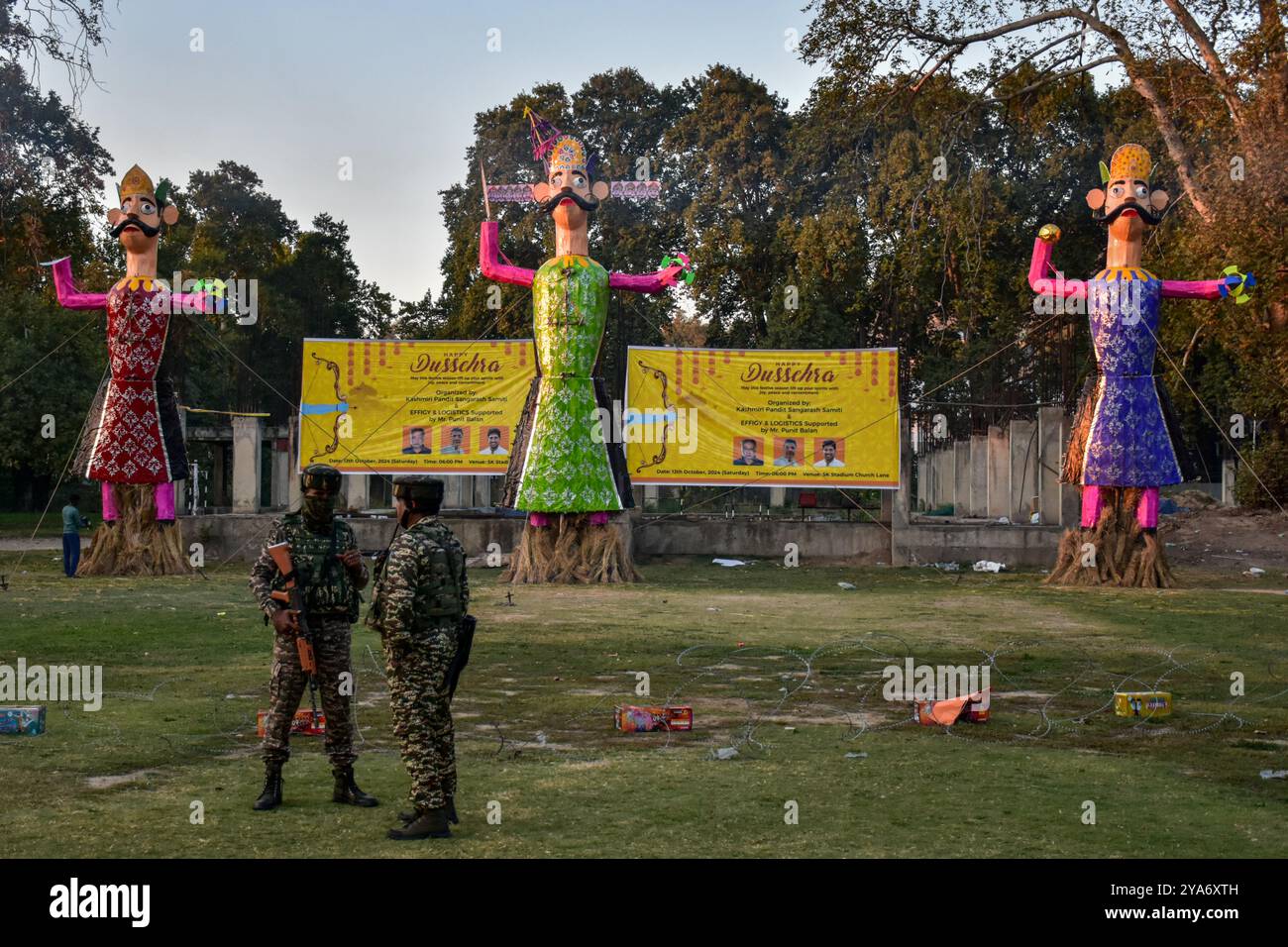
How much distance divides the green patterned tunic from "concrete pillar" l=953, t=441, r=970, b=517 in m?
17.6

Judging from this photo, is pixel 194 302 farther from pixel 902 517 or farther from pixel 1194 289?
pixel 1194 289


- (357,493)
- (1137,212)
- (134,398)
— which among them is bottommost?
(357,493)

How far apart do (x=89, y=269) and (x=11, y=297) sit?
3.91 meters

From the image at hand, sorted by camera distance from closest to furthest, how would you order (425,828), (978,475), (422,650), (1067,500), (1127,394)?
1. (425,828)
2. (422,650)
3. (1127,394)
4. (1067,500)
5. (978,475)

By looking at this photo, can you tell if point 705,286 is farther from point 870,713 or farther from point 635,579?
point 870,713

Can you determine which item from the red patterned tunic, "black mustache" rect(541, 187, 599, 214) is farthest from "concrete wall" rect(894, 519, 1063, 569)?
the red patterned tunic

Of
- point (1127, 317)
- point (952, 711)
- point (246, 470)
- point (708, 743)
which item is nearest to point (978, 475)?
point (1127, 317)

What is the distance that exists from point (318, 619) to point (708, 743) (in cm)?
288

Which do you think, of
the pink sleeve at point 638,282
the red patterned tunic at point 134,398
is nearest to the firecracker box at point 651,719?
the pink sleeve at point 638,282

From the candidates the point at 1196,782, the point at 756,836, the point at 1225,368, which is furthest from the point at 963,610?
the point at 1225,368

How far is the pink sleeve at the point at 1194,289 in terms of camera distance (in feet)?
68.4

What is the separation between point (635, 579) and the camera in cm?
2172

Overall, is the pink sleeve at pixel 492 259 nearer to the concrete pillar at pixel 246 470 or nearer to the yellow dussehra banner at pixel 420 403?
the yellow dussehra banner at pixel 420 403

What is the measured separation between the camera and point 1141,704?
35.0 feet
